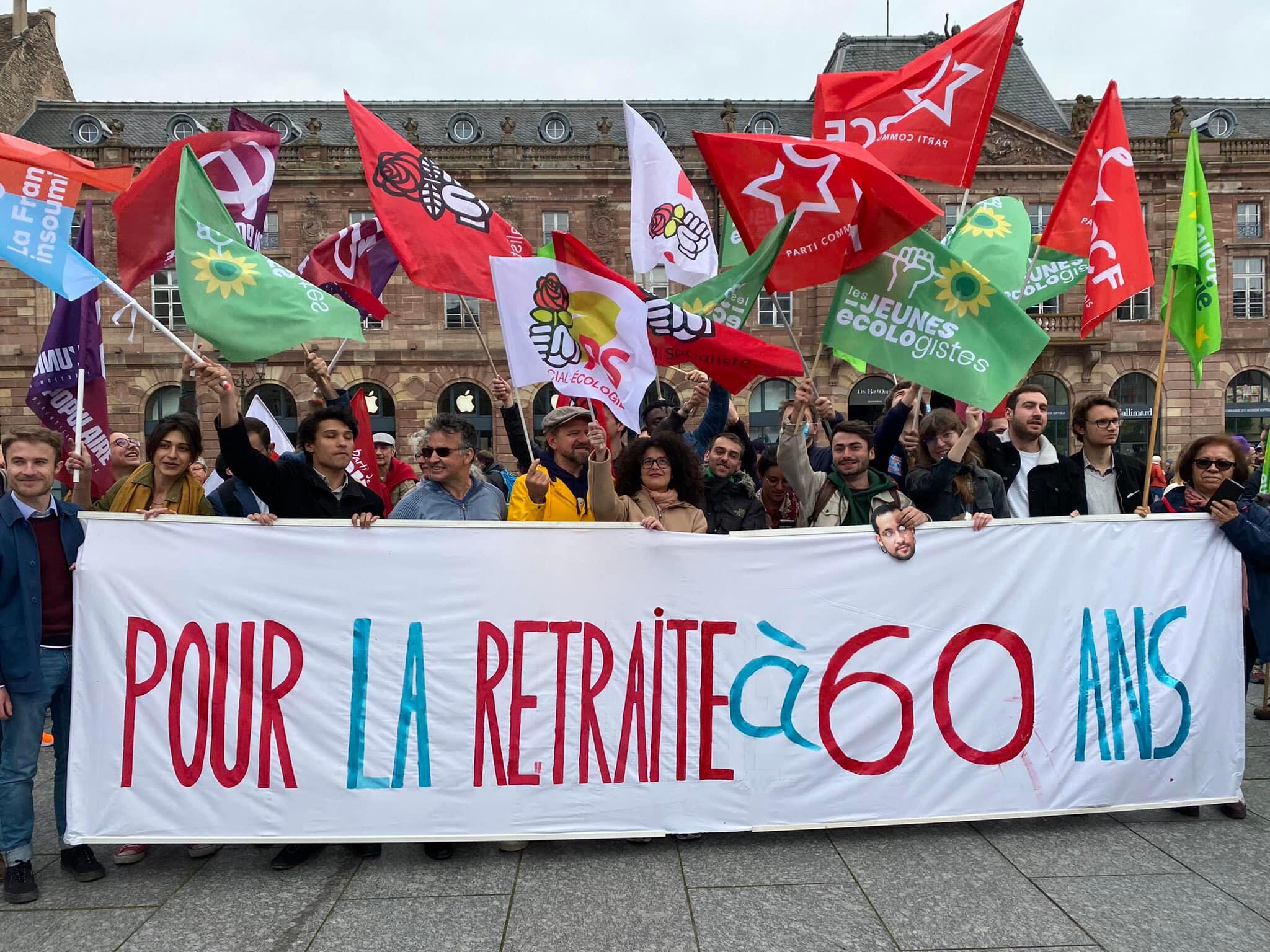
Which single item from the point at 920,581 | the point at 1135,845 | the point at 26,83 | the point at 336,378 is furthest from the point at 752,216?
the point at 26,83

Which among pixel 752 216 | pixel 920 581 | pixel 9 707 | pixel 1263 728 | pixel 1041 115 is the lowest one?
pixel 1263 728

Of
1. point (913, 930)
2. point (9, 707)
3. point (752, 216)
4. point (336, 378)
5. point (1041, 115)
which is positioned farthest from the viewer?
point (1041, 115)

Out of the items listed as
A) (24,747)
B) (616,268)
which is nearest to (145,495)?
(24,747)

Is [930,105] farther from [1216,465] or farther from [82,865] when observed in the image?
[82,865]

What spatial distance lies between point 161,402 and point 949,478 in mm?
30464

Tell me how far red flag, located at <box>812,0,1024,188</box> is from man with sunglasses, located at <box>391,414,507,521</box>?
2.74 meters

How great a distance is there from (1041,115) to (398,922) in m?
35.9

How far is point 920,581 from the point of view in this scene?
13.0 feet

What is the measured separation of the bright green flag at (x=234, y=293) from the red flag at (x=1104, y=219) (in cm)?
404

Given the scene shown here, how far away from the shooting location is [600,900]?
3.30 meters

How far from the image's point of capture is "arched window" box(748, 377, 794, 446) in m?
29.7

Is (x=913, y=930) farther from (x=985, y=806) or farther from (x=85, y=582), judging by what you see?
(x=85, y=582)

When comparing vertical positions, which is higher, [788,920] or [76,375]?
[76,375]

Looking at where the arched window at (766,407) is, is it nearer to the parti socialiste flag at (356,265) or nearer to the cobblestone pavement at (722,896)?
the parti socialiste flag at (356,265)
